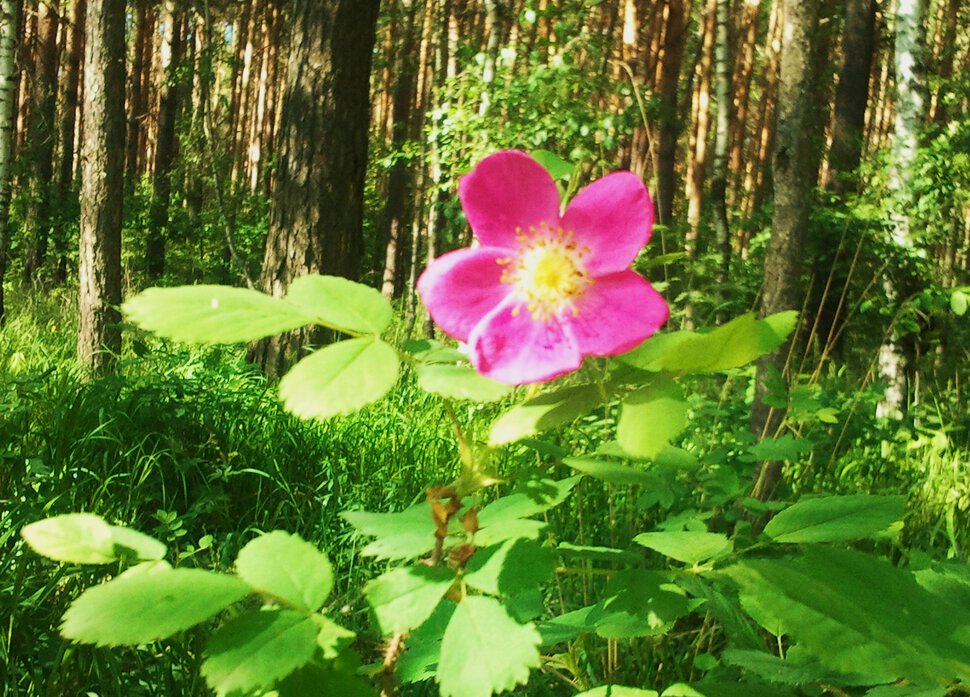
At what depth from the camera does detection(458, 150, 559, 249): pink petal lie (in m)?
0.53

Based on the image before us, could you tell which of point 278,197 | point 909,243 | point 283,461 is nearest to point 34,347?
point 278,197

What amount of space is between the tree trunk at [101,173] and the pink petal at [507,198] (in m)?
5.39

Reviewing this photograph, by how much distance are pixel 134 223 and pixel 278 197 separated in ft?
29.3

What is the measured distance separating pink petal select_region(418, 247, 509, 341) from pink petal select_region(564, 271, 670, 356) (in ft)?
0.19

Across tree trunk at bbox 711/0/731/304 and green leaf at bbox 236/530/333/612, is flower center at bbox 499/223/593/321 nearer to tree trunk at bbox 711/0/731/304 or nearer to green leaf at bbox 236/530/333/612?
green leaf at bbox 236/530/333/612

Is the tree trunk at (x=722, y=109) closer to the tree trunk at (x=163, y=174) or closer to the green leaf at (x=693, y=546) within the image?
the tree trunk at (x=163, y=174)

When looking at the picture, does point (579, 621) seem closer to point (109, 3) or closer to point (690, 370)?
point (690, 370)

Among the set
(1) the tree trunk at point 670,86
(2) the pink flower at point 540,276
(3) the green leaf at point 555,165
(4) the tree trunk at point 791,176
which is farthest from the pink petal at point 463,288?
Result: (1) the tree trunk at point 670,86

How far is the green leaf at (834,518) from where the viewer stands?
0.67 metres

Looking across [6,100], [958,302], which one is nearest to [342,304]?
[958,302]

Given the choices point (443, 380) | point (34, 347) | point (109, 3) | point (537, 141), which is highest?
point (109, 3)

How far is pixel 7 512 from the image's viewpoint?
2.13m

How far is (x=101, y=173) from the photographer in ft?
18.3

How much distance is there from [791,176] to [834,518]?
184cm
